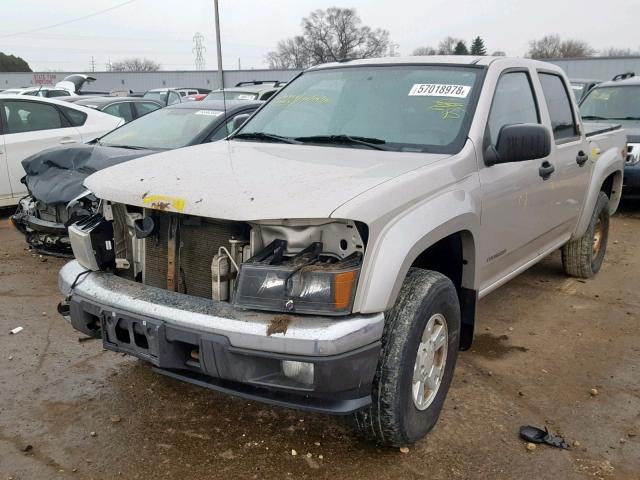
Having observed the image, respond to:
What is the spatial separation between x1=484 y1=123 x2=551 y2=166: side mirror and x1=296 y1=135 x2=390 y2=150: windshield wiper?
59 centimetres

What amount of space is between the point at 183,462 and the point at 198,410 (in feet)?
1.65

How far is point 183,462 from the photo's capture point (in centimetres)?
282

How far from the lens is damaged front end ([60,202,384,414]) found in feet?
7.68

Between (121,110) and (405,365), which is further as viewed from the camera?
(121,110)

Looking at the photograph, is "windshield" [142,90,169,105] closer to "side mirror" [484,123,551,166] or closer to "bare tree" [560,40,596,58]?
"side mirror" [484,123,551,166]

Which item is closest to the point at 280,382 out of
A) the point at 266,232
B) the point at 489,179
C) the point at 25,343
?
the point at 266,232

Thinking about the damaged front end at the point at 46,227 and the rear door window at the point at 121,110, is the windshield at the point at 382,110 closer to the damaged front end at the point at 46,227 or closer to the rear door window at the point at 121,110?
the damaged front end at the point at 46,227

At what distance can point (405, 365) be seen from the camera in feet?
8.51

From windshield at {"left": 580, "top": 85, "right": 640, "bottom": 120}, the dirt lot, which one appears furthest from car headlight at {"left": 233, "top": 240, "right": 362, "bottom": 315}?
windshield at {"left": 580, "top": 85, "right": 640, "bottom": 120}

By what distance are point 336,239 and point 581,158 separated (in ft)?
9.51

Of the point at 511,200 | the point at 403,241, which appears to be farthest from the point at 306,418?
the point at 511,200

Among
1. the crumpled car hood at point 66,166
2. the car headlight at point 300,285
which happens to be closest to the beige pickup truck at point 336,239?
the car headlight at point 300,285

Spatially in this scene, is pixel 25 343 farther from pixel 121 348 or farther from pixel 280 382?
pixel 280 382

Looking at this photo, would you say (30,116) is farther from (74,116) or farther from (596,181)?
(596,181)
